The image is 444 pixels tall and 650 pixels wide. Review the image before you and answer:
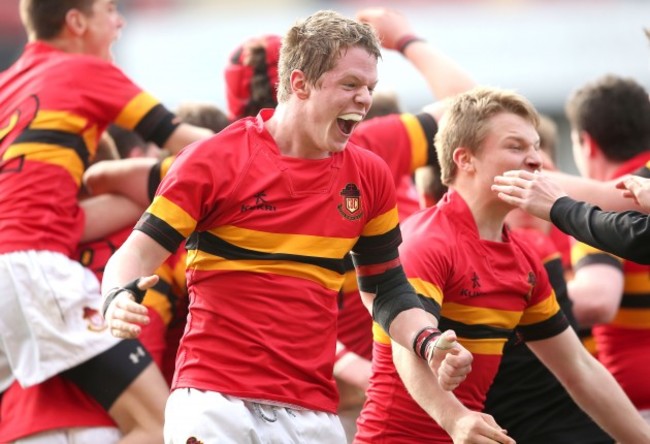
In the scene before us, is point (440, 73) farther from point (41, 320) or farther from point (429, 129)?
point (41, 320)

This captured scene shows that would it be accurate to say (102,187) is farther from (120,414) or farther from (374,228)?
(374,228)

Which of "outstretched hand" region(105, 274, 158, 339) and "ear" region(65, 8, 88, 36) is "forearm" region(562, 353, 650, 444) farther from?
"ear" region(65, 8, 88, 36)

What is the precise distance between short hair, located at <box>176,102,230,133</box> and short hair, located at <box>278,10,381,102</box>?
2.12 meters

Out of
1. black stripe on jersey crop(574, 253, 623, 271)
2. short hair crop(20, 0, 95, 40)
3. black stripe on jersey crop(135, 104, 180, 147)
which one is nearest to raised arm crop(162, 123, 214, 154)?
black stripe on jersey crop(135, 104, 180, 147)

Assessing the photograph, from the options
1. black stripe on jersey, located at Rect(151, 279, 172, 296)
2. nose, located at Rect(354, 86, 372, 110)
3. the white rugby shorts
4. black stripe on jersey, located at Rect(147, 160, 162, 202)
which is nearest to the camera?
nose, located at Rect(354, 86, 372, 110)

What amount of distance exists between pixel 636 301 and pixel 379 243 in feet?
7.26

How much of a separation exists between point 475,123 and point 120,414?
198cm

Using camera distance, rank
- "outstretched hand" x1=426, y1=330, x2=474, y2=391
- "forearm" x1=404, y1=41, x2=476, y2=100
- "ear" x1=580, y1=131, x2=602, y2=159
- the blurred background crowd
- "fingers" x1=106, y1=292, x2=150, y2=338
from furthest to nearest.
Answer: the blurred background crowd < "ear" x1=580, y1=131, x2=602, y2=159 < "forearm" x1=404, y1=41, x2=476, y2=100 < "outstretched hand" x1=426, y1=330, x2=474, y2=391 < "fingers" x1=106, y1=292, x2=150, y2=338

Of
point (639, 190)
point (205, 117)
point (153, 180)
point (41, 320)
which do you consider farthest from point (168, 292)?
point (639, 190)

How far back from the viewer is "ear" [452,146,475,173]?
4.88 metres

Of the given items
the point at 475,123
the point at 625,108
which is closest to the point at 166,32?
the point at 625,108

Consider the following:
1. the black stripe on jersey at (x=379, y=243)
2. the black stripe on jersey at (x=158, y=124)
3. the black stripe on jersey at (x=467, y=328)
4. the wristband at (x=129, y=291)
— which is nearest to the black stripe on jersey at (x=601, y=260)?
the black stripe on jersey at (x=467, y=328)

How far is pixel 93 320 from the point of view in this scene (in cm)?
534

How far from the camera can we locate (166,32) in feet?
64.6
